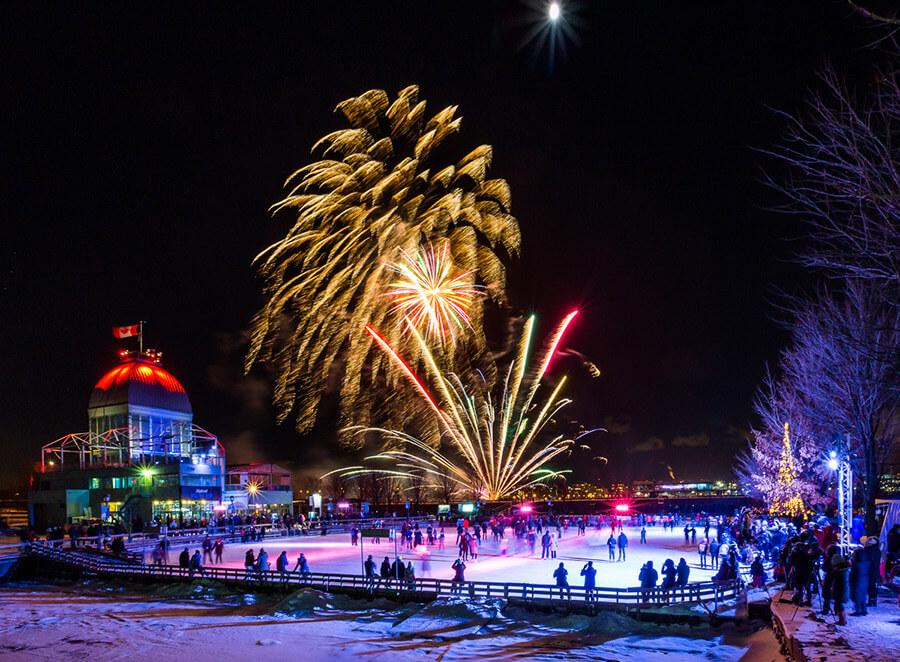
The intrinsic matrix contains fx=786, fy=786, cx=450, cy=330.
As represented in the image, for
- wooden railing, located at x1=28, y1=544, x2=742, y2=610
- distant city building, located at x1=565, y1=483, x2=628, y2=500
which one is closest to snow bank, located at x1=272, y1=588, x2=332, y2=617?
wooden railing, located at x1=28, y1=544, x2=742, y2=610

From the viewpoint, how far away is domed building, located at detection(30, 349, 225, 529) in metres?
60.6

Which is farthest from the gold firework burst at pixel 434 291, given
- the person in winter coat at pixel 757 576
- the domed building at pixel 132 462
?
the domed building at pixel 132 462

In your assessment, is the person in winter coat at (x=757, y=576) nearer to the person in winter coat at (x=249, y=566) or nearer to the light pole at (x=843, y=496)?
the light pole at (x=843, y=496)


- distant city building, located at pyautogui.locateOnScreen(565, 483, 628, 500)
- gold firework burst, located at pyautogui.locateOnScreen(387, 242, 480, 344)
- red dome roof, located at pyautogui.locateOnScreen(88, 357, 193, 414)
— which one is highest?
gold firework burst, located at pyautogui.locateOnScreen(387, 242, 480, 344)

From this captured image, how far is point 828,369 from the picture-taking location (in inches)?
1137

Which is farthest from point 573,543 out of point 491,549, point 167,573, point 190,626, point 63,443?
point 63,443

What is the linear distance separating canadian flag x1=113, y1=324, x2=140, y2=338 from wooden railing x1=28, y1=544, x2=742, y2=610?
43.3m

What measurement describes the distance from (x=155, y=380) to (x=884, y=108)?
229ft

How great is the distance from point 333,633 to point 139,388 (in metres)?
53.8

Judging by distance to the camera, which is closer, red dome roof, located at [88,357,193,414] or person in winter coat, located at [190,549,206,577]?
person in winter coat, located at [190,549,206,577]

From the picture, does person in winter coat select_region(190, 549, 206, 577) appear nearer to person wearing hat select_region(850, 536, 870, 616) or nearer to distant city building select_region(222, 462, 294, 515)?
person wearing hat select_region(850, 536, 870, 616)

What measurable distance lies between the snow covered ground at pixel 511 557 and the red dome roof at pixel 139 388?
88.5ft

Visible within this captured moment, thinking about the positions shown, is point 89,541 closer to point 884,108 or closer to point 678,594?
point 678,594

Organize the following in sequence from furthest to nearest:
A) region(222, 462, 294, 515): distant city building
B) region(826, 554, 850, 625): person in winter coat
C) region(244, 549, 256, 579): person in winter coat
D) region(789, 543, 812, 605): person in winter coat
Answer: region(222, 462, 294, 515): distant city building → region(244, 549, 256, 579): person in winter coat → region(789, 543, 812, 605): person in winter coat → region(826, 554, 850, 625): person in winter coat
